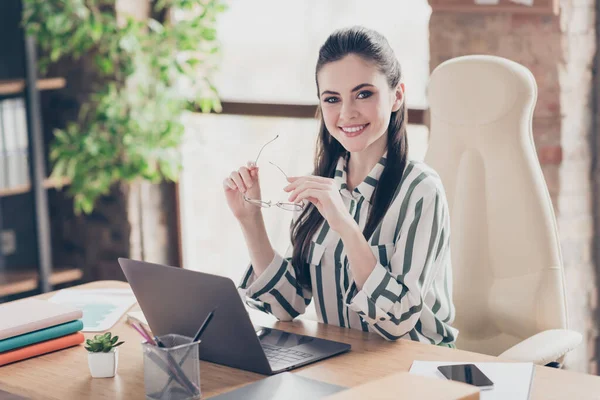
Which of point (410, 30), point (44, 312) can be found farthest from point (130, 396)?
point (410, 30)

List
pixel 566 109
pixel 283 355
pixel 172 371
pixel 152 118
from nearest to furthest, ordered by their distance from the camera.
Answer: pixel 172 371, pixel 283 355, pixel 566 109, pixel 152 118

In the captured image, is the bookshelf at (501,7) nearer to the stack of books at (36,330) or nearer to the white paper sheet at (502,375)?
the white paper sheet at (502,375)

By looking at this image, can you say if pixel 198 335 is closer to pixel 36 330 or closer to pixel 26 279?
pixel 36 330

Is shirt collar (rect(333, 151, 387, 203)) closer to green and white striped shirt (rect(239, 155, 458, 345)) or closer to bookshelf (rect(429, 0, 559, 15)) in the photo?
green and white striped shirt (rect(239, 155, 458, 345))

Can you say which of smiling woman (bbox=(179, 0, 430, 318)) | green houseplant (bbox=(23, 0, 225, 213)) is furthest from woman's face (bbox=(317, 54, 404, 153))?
green houseplant (bbox=(23, 0, 225, 213))

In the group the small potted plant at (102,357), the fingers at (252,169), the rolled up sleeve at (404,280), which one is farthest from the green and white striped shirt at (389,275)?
the small potted plant at (102,357)

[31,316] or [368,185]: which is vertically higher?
[368,185]

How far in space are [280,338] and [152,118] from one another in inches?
81.5

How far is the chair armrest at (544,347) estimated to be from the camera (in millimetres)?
1751

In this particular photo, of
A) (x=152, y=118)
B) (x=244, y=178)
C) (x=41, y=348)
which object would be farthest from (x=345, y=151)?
(x=152, y=118)

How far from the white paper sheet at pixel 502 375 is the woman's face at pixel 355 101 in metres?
0.51

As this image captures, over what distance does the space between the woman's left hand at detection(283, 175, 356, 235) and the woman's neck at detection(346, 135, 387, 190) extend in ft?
0.85

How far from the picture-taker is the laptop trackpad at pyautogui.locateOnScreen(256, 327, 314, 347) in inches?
66.3

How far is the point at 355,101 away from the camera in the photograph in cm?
180
